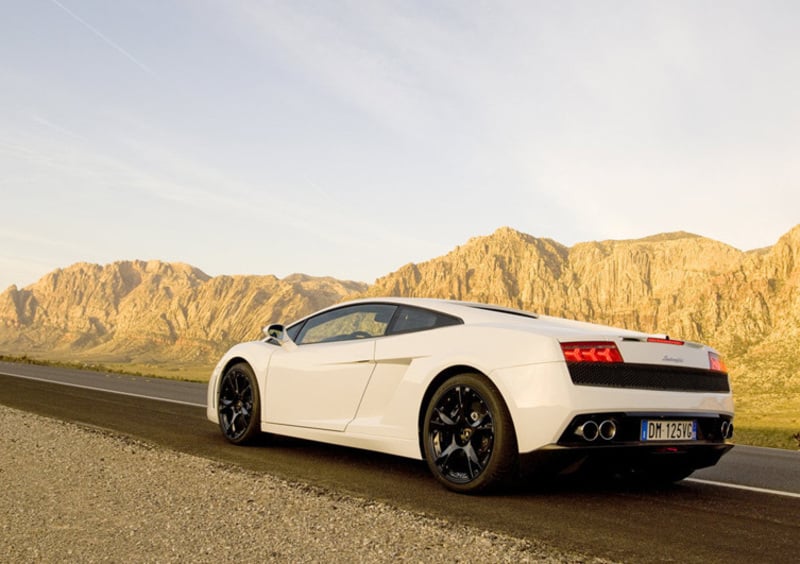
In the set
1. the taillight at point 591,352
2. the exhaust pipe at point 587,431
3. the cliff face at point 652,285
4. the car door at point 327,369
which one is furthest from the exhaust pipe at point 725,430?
the cliff face at point 652,285

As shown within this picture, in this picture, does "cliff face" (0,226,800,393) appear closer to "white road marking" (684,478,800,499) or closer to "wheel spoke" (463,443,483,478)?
"white road marking" (684,478,800,499)

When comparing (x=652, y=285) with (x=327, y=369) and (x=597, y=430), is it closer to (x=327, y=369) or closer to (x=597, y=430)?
(x=327, y=369)

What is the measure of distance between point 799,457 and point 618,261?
162285 mm

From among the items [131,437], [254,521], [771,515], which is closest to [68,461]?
[131,437]

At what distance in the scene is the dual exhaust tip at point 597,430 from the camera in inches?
181

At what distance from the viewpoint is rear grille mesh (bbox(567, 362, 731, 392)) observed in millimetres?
4691

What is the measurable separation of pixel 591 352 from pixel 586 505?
991 mm

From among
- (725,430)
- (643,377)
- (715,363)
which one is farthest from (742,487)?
(643,377)

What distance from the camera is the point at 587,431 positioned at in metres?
4.59

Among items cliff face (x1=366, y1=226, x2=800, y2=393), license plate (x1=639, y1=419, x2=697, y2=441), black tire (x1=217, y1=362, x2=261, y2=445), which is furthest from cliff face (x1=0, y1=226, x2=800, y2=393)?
license plate (x1=639, y1=419, x2=697, y2=441)

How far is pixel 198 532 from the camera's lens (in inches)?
150

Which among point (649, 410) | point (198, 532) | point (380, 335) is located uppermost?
point (380, 335)

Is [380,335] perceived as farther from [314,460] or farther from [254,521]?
[254,521]

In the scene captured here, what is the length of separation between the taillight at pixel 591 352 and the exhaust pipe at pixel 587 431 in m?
0.40
